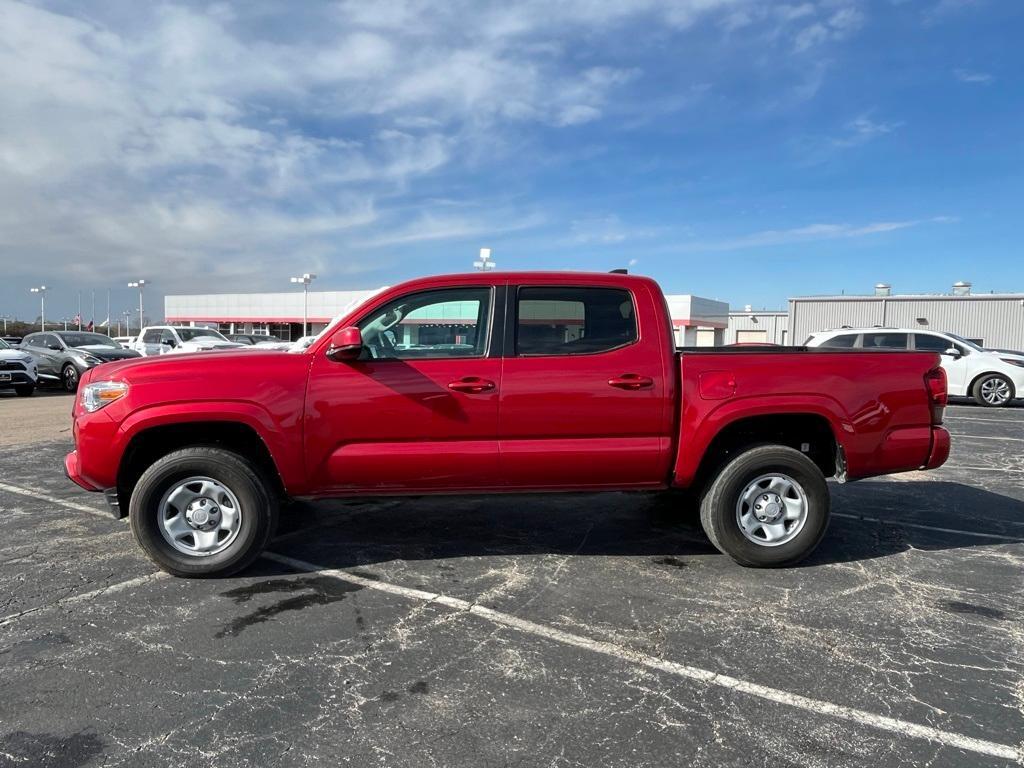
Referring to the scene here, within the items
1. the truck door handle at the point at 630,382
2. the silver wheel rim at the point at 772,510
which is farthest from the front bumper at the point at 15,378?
the silver wheel rim at the point at 772,510

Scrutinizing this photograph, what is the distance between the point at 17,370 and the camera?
16.5 metres

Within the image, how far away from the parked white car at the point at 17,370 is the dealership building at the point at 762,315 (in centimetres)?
843

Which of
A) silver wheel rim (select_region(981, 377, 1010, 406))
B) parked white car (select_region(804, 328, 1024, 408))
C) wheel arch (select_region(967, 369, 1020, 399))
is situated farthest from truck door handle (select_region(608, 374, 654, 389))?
silver wheel rim (select_region(981, 377, 1010, 406))

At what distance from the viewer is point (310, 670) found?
3.14 m

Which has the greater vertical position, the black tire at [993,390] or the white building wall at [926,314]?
the white building wall at [926,314]

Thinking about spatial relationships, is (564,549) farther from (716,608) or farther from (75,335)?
(75,335)

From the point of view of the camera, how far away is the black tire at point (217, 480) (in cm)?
416

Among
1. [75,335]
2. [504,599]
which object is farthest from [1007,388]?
[75,335]

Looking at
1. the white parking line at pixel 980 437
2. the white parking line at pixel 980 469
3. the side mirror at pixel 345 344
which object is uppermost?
the side mirror at pixel 345 344

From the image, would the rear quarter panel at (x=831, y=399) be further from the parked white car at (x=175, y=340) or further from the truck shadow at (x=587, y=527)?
the parked white car at (x=175, y=340)

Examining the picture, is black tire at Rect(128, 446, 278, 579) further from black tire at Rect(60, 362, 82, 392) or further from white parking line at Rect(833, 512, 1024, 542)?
black tire at Rect(60, 362, 82, 392)

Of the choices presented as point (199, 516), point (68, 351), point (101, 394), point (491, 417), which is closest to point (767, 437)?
point (491, 417)

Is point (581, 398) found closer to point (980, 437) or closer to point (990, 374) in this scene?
point (980, 437)

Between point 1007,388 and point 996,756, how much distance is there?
15208mm
